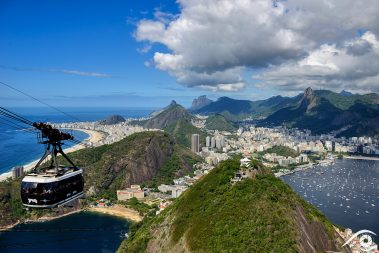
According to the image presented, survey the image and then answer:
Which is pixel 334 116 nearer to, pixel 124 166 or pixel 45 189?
pixel 124 166

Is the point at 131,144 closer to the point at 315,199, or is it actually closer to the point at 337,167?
the point at 315,199

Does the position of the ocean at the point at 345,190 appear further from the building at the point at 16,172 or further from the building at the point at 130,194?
the building at the point at 16,172

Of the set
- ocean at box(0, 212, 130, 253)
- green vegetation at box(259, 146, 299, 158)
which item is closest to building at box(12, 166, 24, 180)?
ocean at box(0, 212, 130, 253)

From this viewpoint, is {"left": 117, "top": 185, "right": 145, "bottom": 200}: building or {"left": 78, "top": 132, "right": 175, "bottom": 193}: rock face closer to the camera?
{"left": 117, "top": 185, "right": 145, "bottom": 200}: building

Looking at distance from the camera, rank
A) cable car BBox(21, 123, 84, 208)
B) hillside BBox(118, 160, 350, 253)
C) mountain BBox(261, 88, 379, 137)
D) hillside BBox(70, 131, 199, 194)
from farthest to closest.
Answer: mountain BBox(261, 88, 379, 137) → hillside BBox(70, 131, 199, 194) → hillside BBox(118, 160, 350, 253) → cable car BBox(21, 123, 84, 208)

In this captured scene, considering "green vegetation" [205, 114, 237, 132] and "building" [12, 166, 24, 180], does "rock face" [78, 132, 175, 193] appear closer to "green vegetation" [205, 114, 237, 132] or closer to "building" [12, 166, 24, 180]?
"building" [12, 166, 24, 180]
